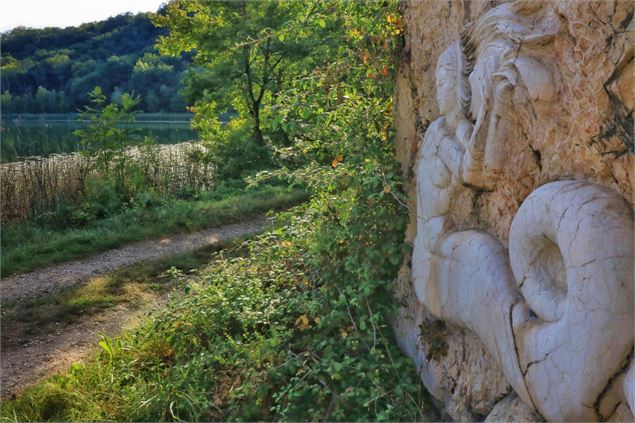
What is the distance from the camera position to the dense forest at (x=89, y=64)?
26.4 m

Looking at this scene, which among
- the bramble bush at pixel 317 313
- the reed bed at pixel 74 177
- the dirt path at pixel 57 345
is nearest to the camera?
the bramble bush at pixel 317 313

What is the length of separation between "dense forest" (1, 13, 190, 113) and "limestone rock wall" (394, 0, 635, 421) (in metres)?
23.2

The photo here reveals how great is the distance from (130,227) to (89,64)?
70.2 ft

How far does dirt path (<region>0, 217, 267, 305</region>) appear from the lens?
6.98 metres

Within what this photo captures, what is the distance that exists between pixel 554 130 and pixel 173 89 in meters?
24.6

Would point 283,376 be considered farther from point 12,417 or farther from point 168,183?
point 168,183

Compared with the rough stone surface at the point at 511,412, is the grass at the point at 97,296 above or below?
below

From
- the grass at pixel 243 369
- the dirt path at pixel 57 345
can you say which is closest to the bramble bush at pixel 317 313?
the grass at pixel 243 369

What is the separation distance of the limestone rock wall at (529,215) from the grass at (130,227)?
217 inches

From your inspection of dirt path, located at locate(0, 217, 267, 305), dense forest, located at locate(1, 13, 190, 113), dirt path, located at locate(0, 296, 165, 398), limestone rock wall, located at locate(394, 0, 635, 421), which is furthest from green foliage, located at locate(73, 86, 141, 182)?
A: dense forest, located at locate(1, 13, 190, 113)

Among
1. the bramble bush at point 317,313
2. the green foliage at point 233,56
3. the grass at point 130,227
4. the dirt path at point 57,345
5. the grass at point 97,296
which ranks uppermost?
the green foliage at point 233,56

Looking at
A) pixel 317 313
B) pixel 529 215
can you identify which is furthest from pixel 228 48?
pixel 529 215

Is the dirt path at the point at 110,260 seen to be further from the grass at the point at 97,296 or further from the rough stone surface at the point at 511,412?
the rough stone surface at the point at 511,412

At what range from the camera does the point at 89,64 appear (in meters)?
28.2
